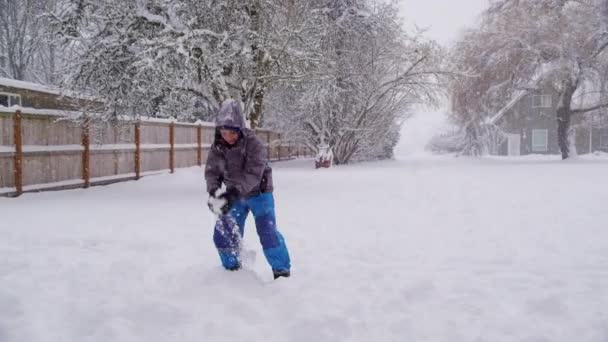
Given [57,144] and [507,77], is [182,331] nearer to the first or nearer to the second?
[57,144]

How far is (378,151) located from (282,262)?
22.0 metres

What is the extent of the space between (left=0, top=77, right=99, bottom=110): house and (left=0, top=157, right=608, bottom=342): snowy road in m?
3.74

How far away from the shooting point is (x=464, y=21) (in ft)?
83.7

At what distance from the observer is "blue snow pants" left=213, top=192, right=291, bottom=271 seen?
408cm

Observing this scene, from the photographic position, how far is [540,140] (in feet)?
125

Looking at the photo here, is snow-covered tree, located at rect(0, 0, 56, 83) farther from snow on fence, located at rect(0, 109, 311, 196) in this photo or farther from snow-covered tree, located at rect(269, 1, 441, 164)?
snow-covered tree, located at rect(269, 1, 441, 164)

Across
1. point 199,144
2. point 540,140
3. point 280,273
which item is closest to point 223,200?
point 280,273

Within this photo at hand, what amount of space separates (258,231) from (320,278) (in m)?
0.71

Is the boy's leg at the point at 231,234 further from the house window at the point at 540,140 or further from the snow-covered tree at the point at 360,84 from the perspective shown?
the house window at the point at 540,140

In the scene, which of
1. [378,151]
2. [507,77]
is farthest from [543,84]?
[378,151]

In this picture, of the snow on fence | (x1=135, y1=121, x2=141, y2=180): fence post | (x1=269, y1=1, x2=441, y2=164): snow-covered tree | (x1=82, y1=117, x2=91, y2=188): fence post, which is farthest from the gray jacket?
(x1=269, y1=1, x2=441, y2=164): snow-covered tree

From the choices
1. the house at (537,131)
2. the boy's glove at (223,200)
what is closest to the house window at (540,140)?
the house at (537,131)

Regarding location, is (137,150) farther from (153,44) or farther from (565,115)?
(565,115)

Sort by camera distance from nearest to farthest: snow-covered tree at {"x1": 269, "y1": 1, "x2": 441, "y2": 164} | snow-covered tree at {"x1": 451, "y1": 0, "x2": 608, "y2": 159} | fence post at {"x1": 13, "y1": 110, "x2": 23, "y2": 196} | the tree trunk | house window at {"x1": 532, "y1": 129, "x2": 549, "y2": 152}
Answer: fence post at {"x1": 13, "y1": 110, "x2": 23, "y2": 196}
snow-covered tree at {"x1": 269, "y1": 1, "x2": 441, "y2": 164}
snow-covered tree at {"x1": 451, "y1": 0, "x2": 608, "y2": 159}
the tree trunk
house window at {"x1": 532, "y1": 129, "x2": 549, "y2": 152}
